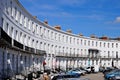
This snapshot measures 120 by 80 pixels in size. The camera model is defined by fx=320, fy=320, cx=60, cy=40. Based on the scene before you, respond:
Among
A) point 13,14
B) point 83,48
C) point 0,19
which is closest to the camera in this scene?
point 0,19

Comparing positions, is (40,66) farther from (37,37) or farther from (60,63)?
(60,63)

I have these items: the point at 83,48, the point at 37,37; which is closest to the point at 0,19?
the point at 37,37

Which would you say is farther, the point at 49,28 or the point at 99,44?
the point at 99,44

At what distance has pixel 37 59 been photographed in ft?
192

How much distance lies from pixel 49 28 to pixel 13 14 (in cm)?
2906

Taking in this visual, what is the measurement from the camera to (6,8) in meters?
34.7

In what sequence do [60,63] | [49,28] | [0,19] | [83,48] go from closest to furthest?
[0,19]
[49,28]
[60,63]
[83,48]

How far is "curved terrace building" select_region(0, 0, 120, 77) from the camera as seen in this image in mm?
35125

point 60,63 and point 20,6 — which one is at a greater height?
point 20,6

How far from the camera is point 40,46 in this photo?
2419 inches

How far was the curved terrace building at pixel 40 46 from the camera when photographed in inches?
1383

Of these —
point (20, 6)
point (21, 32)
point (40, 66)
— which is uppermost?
point (20, 6)

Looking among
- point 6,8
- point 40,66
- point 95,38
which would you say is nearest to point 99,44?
point 95,38

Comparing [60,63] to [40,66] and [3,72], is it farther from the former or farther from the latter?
[3,72]
